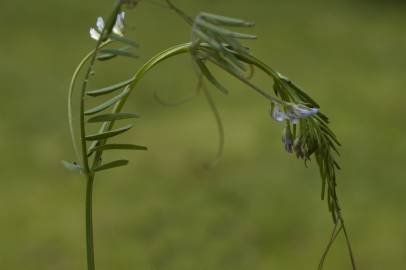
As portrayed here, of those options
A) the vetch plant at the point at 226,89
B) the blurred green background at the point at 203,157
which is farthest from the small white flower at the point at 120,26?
the blurred green background at the point at 203,157

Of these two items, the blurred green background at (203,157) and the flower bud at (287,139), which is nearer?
the flower bud at (287,139)

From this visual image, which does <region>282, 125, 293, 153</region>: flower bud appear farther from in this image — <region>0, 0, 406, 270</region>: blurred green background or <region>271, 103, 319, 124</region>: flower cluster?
<region>0, 0, 406, 270</region>: blurred green background

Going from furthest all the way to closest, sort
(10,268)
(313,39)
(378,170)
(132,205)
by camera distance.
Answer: (313,39) < (378,170) < (132,205) < (10,268)

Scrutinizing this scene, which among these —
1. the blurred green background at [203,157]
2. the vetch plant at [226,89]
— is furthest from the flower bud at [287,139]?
the blurred green background at [203,157]

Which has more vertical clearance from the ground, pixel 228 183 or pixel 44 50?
pixel 44 50

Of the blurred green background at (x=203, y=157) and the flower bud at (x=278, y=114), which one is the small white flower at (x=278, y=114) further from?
the blurred green background at (x=203, y=157)

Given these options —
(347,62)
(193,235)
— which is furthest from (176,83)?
(193,235)

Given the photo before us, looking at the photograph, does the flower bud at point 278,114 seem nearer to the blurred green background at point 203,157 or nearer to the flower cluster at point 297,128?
the flower cluster at point 297,128

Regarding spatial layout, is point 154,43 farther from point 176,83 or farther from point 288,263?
point 288,263

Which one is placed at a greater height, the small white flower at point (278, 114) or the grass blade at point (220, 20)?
the grass blade at point (220, 20)
